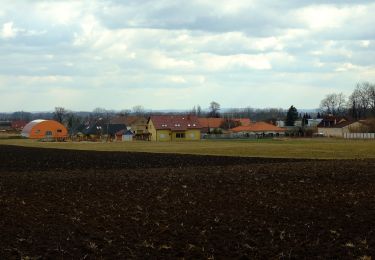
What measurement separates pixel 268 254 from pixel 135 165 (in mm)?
29389

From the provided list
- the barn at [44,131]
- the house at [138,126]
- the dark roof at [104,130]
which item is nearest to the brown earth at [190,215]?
the house at [138,126]

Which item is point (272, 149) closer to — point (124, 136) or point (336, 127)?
point (124, 136)

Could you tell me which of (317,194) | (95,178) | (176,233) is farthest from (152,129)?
(176,233)

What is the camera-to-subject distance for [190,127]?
110 meters

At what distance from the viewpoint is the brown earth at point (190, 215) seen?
1497 cm

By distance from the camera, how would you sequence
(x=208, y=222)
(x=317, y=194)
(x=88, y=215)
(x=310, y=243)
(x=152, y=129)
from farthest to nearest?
(x=152, y=129), (x=317, y=194), (x=88, y=215), (x=208, y=222), (x=310, y=243)

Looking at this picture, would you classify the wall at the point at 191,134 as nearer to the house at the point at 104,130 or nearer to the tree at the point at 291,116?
the house at the point at 104,130

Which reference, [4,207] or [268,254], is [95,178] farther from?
[268,254]

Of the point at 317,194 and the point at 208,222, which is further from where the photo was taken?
the point at 317,194

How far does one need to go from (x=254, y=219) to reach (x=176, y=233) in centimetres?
330

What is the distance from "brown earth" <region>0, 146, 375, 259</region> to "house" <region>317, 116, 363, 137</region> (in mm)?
92407

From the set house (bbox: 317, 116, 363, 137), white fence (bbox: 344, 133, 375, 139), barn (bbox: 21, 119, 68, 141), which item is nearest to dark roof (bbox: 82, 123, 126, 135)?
barn (bbox: 21, 119, 68, 141)

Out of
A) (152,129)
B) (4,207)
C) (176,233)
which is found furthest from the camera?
(152,129)

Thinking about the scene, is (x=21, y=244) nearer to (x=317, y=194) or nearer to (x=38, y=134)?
(x=317, y=194)
